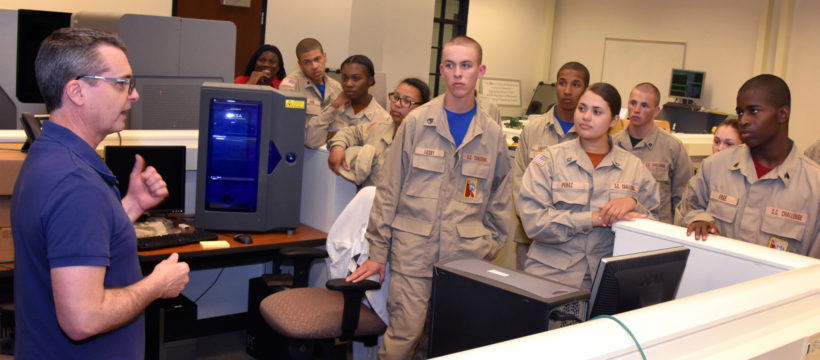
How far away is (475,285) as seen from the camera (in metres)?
1.42

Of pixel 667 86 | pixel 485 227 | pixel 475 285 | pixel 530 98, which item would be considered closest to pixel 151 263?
pixel 485 227

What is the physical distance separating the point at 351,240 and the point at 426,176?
18.4 inches

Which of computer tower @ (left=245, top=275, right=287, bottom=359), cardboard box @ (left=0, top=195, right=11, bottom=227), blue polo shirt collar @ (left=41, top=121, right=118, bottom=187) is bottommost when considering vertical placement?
computer tower @ (left=245, top=275, right=287, bottom=359)

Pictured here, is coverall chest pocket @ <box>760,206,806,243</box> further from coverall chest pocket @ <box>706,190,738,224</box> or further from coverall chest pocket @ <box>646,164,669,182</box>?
coverall chest pocket @ <box>646,164,669,182</box>

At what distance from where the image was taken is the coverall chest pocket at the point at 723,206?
7.38ft

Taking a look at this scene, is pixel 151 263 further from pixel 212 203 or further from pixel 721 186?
pixel 721 186

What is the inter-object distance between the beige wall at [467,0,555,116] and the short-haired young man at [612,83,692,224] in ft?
20.7

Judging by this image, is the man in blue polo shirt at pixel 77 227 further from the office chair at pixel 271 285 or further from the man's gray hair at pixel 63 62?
the office chair at pixel 271 285

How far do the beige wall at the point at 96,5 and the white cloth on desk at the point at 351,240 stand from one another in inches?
177

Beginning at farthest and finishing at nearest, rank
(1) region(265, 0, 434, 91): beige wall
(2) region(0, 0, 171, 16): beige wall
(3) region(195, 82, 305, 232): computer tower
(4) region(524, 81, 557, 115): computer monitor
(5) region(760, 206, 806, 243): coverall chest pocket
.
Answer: (4) region(524, 81, 557, 115): computer monitor → (1) region(265, 0, 434, 91): beige wall → (2) region(0, 0, 171, 16): beige wall → (3) region(195, 82, 305, 232): computer tower → (5) region(760, 206, 806, 243): coverall chest pocket

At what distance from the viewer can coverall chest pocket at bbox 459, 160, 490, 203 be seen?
240 centimetres

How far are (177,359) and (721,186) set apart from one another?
220 cm

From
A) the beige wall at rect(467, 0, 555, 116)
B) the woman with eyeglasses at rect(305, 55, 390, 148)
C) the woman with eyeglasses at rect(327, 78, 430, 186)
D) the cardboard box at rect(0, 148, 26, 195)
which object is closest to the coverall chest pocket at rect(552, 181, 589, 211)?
the woman with eyeglasses at rect(327, 78, 430, 186)

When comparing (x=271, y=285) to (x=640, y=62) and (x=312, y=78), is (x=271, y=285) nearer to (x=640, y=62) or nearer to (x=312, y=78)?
(x=312, y=78)
